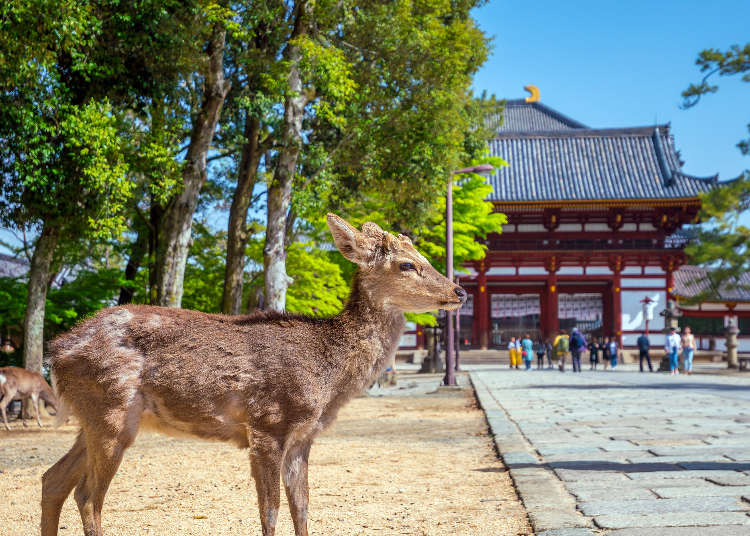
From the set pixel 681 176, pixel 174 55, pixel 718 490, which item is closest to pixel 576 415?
pixel 718 490

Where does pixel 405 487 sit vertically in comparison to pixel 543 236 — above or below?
below

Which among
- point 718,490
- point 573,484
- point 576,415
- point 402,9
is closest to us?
point 718,490

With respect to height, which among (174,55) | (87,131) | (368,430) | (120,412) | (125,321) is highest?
(174,55)

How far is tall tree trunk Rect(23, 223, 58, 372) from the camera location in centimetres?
1384

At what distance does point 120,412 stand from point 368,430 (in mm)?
8114

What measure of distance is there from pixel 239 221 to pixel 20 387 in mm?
5757

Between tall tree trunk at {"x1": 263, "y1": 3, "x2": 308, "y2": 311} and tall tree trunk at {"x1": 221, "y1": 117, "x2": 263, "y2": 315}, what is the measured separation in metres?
1.88

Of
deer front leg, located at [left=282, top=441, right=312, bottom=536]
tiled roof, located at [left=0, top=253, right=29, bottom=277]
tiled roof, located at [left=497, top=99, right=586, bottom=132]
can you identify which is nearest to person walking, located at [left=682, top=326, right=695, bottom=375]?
deer front leg, located at [left=282, top=441, right=312, bottom=536]

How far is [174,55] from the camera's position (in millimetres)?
13203

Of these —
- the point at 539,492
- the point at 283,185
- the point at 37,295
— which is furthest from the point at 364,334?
the point at 37,295

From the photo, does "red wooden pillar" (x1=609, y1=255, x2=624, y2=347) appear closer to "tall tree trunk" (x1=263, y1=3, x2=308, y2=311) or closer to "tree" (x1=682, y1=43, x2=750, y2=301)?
"tree" (x1=682, y1=43, x2=750, y2=301)

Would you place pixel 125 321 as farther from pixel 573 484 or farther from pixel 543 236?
pixel 543 236

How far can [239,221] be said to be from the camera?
16828 millimetres

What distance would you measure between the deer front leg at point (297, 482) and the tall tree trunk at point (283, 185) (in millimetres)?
10290
